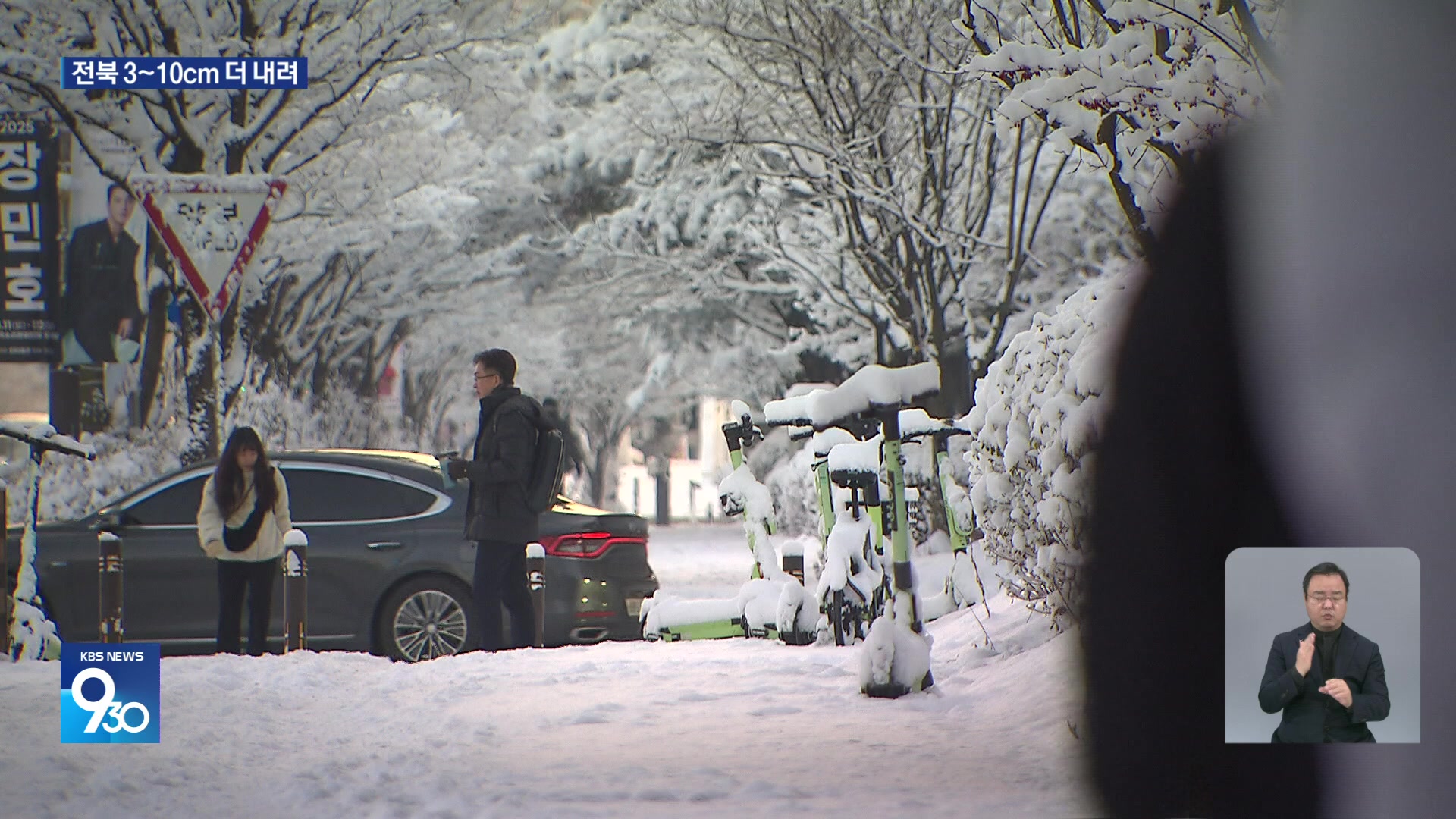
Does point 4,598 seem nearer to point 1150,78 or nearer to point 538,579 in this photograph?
point 538,579

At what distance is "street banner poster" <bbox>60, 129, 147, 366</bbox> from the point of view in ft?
24.4

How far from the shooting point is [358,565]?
352 inches

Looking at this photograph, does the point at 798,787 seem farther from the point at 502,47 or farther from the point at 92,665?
the point at 502,47

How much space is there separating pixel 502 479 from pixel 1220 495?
4.41m

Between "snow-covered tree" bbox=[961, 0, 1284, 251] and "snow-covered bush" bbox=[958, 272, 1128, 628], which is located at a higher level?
"snow-covered tree" bbox=[961, 0, 1284, 251]

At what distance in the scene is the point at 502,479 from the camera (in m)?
7.67

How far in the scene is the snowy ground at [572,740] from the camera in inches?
179

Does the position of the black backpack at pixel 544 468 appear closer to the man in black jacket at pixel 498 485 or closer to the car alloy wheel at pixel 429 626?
the man in black jacket at pixel 498 485

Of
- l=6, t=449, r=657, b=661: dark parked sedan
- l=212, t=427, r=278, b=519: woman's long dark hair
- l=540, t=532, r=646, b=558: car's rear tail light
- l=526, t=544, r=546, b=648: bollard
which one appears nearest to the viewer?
l=212, t=427, r=278, b=519: woman's long dark hair

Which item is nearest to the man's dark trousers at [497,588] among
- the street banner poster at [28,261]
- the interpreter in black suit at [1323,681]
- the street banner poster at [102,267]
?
the street banner poster at [102,267]

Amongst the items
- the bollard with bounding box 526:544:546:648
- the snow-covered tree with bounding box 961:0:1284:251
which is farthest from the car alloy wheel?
the snow-covered tree with bounding box 961:0:1284:251

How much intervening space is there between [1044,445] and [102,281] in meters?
5.00

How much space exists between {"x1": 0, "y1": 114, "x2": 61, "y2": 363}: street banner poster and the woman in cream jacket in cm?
121
